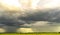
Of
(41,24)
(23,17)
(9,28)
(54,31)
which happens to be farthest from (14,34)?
(54,31)

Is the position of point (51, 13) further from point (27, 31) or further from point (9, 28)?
point (9, 28)

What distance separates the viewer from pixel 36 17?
1.12 metres

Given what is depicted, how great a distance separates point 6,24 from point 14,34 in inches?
5.6

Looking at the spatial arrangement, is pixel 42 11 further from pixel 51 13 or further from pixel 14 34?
pixel 14 34

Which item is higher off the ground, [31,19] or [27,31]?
[31,19]

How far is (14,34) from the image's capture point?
1.13 metres

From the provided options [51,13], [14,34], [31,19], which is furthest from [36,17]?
[14,34]

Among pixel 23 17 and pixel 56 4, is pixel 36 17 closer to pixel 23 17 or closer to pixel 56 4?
pixel 23 17

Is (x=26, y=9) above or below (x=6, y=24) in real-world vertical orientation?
above

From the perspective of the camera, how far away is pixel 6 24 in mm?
1114

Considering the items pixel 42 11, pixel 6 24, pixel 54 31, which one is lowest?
pixel 54 31

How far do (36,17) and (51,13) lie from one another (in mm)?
172

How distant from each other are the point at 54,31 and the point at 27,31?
11.9 inches

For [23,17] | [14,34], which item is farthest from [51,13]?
[14,34]
